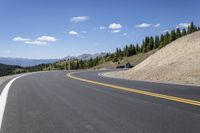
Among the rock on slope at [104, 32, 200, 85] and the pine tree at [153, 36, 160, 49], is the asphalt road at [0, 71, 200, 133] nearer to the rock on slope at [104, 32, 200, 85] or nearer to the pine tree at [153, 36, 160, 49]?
the rock on slope at [104, 32, 200, 85]

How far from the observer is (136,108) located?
32.9 ft

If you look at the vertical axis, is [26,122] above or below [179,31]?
below

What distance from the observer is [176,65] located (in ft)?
103

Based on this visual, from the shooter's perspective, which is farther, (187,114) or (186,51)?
(186,51)

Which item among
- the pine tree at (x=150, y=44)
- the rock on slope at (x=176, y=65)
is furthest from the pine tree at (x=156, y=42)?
the rock on slope at (x=176, y=65)

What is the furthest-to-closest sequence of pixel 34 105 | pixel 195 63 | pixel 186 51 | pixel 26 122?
pixel 186 51 → pixel 195 63 → pixel 34 105 → pixel 26 122

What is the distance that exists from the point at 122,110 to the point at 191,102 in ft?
8.39

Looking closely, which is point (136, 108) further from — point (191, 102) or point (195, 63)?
point (195, 63)

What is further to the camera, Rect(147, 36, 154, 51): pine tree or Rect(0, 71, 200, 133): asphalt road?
Rect(147, 36, 154, 51): pine tree

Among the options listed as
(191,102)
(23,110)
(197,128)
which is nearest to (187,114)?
(197,128)

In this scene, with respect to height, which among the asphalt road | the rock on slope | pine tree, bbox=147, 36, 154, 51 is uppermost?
pine tree, bbox=147, 36, 154, 51

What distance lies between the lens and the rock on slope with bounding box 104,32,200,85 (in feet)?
84.4

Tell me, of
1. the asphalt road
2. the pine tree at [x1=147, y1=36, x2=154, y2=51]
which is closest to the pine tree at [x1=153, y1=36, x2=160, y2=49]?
the pine tree at [x1=147, y1=36, x2=154, y2=51]

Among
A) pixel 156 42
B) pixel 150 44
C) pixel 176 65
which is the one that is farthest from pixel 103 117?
pixel 150 44
